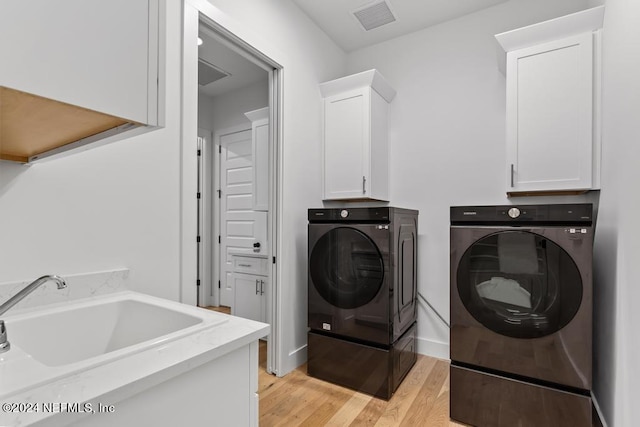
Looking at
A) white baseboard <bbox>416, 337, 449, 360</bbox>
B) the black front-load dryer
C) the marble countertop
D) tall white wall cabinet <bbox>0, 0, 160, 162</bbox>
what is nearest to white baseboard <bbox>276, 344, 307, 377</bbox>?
the black front-load dryer

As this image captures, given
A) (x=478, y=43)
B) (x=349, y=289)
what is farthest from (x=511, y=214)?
(x=478, y=43)

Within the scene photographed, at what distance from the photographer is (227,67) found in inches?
135

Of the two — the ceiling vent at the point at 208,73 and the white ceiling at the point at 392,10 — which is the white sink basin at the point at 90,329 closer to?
the white ceiling at the point at 392,10

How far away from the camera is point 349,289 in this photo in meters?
2.23

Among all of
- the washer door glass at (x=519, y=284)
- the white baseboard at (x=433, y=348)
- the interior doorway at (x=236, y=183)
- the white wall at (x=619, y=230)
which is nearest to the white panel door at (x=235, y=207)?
the interior doorway at (x=236, y=183)

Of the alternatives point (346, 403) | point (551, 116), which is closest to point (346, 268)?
point (346, 403)

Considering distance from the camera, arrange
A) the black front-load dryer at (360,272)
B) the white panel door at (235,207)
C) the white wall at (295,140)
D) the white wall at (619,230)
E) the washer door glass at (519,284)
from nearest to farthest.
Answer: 1. the white wall at (619,230)
2. the washer door glass at (519,284)
3. the black front-load dryer at (360,272)
4. the white wall at (295,140)
5. the white panel door at (235,207)

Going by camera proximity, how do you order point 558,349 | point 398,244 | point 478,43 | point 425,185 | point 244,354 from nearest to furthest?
point 244,354 < point 558,349 < point 398,244 < point 478,43 < point 425,185

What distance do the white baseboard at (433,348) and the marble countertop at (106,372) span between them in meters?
2.27

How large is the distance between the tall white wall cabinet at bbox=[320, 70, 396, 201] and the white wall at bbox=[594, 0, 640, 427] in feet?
4.72

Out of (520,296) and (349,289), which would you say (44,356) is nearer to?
(349,289)

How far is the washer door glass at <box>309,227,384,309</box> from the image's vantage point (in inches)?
84.7

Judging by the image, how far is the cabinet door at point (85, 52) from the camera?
1.78ft

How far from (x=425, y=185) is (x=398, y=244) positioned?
860 mm
